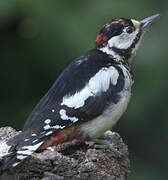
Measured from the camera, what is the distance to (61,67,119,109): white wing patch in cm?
507

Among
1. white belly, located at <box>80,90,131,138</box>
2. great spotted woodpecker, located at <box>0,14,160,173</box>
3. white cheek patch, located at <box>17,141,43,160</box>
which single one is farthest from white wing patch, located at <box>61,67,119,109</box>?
white cheek patch, located at <box>17,141,43,160</box>

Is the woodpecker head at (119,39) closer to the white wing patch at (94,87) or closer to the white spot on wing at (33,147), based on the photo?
the white wing patch at (94,87)

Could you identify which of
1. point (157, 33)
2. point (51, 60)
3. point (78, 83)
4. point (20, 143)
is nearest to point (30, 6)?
point (51, 60)

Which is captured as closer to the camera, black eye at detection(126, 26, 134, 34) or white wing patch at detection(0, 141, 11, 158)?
white wing patch at detection(0, 141, 11, 158)

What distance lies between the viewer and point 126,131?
7.57 m

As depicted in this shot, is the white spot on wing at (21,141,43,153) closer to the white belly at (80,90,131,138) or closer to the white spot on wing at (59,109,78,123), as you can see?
the white spot on wing at (59,109,78,123)

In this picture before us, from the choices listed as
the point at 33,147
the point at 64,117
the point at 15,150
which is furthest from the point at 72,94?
the point at 15,150

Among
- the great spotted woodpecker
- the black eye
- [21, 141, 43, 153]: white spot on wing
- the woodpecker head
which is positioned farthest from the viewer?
the black eye

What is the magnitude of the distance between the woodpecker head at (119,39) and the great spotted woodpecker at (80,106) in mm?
40

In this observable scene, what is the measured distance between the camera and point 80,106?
510 centimetres

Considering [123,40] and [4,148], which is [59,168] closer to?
[4,148]

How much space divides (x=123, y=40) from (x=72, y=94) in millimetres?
888

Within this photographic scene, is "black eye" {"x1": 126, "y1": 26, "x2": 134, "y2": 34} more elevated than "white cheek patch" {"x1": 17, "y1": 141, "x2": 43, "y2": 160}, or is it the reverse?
"black eye" {"x1": 126, "y1": 26, "x2": 134, "y2": 34}

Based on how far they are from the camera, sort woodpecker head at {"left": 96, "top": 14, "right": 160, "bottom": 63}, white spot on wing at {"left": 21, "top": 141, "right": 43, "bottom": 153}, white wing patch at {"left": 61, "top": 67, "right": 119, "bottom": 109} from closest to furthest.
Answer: white spot on wing at {"left": 21, "top": 141, "right": 43, "bottom": 153}
white wing patch at {"left": 61, "top": 67, "right": 119, "bottom": 109}
woodpecker head at {"left": 96, "top": 14, "right": 160, "bottom": 63}
